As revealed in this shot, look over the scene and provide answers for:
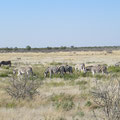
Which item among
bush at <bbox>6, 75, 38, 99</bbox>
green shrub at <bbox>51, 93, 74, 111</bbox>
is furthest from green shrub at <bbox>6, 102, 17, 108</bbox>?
green shrub at <bbox>51, 93, 74, 111</bbox>

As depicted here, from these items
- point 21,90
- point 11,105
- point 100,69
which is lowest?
point 11,105

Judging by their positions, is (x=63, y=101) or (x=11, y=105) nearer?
(x=11, y=105)

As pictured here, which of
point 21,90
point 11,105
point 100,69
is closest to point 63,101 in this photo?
point 11,105

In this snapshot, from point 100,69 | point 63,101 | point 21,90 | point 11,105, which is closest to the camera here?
point 11,105

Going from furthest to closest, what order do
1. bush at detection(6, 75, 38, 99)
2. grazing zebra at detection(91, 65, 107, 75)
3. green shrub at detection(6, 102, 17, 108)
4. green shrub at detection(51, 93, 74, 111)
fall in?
1. grazing zebra at detection(91, 65, 107, 75)
2. bush at detection(6, 75, 38, 99)
3. green shrub at detection(6, 102, 17, 108)
4. green shrub at detection(51, 93, 74, 111)

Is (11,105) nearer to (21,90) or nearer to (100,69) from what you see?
(21,90)

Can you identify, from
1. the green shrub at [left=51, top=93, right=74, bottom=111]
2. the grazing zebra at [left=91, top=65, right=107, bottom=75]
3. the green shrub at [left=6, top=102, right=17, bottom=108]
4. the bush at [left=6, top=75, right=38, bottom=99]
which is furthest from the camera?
the grazing zebra at [left=91, top=65, right=107, bottom=75]

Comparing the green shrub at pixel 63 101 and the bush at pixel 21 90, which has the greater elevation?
the bush at pixel 21 90

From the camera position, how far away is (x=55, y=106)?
514 inches

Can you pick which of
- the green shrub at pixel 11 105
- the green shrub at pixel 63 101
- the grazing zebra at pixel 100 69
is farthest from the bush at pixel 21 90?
the grazing zebra at pixel 100 69

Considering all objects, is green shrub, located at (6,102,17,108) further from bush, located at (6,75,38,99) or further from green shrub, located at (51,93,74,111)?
green shrub, located at (51,93,74,111)

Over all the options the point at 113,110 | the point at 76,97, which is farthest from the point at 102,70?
the point at 113,110

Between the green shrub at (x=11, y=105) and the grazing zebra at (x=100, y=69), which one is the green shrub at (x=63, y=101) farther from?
the grazing zebra at (x=100, y=69)

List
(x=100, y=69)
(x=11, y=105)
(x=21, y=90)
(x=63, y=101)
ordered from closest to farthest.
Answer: (x=11, y=105) < (x=63, y=101) < (x=21, y=90) < (x=100, y=69)
